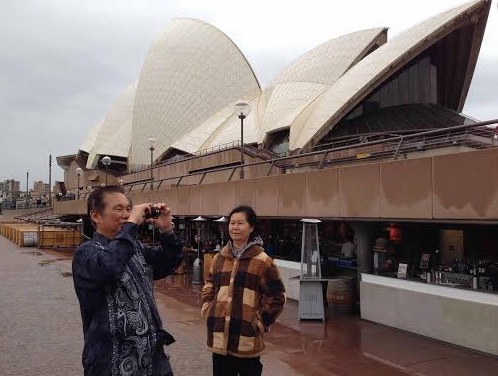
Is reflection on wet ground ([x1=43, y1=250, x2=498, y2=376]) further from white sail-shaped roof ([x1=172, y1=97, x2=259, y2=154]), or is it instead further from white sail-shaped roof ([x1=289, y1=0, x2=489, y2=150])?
white sail-shaped roof ([x1=172, y1=97, x2=259, y2=154])

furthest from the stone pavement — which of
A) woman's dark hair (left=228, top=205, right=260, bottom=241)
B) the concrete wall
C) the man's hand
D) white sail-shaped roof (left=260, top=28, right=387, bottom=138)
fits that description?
white sail-shaped roof (left=260, top=28, right=387, bottom=138)

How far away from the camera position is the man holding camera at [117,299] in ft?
7.30

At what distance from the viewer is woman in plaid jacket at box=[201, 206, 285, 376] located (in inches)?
129

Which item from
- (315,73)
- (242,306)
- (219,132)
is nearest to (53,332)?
(242,306)

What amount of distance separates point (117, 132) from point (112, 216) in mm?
56243

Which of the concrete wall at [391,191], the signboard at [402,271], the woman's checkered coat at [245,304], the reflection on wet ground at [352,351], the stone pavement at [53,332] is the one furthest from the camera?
the signboard at [402,271]

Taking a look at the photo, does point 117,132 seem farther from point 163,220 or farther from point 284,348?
point 163,220

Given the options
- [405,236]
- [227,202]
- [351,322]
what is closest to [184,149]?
[227,202]

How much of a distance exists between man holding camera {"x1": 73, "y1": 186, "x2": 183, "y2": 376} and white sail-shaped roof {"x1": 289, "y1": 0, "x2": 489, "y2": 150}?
22468 millimetres

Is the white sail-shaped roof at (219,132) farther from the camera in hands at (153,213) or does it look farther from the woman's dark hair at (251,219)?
the camera in hands at (153,213)

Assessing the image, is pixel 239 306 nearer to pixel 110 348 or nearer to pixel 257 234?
pixel 257 234

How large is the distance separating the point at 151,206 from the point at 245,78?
42.4 meters

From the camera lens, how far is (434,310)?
23.5 ft

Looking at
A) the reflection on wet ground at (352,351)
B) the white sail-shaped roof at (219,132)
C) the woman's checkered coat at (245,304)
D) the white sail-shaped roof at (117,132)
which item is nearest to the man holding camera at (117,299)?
the woman's checkered coat at (245,304)
